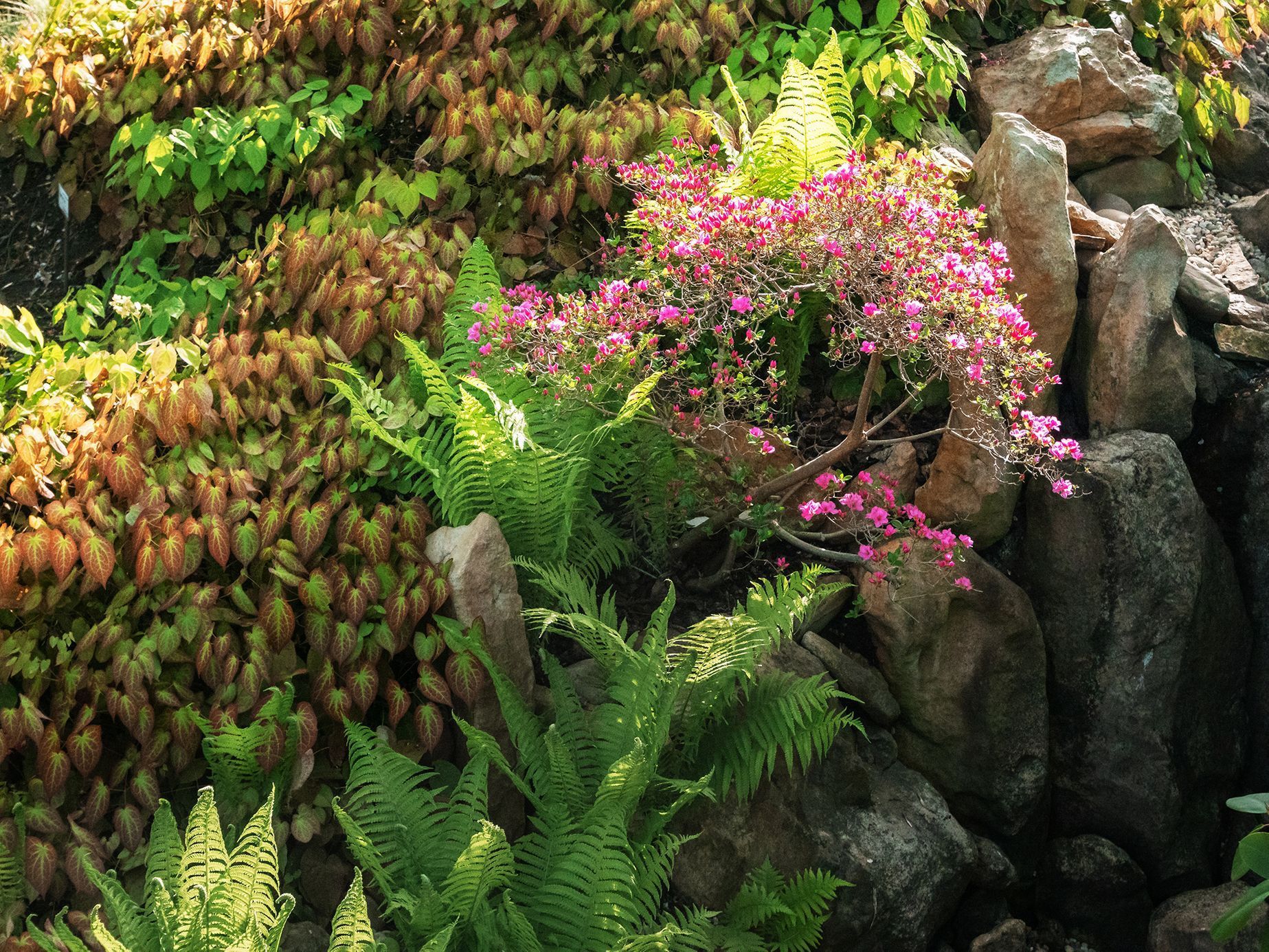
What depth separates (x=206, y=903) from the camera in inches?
95.7

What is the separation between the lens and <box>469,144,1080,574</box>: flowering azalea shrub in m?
3.30

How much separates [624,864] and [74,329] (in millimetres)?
2865

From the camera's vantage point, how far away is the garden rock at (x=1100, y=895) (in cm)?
397

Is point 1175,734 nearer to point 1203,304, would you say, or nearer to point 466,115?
point 1203,304

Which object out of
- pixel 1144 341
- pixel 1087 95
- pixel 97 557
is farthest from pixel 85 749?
pixel 1087 95

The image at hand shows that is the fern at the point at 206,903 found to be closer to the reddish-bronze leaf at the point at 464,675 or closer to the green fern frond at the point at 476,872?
the green fern frond at the point at 476,872

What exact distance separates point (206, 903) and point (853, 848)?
6.51ft

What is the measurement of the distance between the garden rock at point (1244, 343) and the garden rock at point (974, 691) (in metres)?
1.34

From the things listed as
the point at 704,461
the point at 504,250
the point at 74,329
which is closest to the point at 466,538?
the point at 704,461

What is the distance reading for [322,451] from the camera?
3.58 metres

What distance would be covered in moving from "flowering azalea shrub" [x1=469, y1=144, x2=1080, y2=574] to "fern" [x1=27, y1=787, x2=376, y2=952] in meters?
1.61

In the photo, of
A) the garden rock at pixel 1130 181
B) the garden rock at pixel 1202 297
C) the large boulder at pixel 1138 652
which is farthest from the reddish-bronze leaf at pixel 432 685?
the garden rock at pixel 1130 181

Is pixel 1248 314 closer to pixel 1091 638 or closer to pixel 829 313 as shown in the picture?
pixel 1091 638

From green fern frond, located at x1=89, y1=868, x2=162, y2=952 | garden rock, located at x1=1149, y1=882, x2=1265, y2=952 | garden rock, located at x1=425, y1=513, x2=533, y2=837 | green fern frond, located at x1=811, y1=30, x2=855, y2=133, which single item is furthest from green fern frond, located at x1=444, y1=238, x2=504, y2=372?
garden rock, located at x1=1149, y1=882, x2=1265, y2=952
